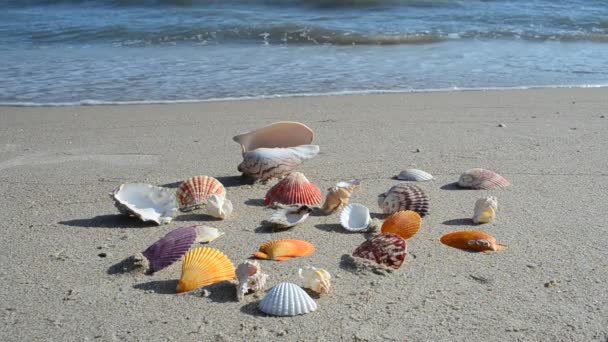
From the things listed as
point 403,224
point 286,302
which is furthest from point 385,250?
point 286,302

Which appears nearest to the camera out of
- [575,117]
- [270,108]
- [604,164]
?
[604,164]

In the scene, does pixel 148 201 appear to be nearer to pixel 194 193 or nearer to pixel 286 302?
pixel 194 193

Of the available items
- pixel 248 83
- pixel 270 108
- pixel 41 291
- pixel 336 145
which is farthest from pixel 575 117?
pixel 41 291

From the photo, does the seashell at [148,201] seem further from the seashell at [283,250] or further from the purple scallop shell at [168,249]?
the seashell at [283,250]

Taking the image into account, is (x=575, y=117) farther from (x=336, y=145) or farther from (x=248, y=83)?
(x=248, y=83)

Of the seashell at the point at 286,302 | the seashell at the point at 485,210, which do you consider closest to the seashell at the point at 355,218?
the seashell at the point at 485,210

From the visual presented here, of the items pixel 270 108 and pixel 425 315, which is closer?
pixel 425 315

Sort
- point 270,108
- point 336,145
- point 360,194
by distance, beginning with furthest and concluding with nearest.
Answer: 1. point 270,108
2. point 336,145
3. point 360,194
